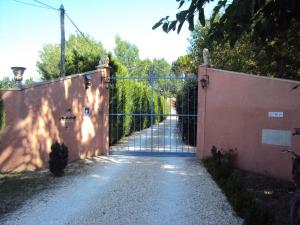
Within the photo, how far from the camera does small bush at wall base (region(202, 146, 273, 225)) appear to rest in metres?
4.50

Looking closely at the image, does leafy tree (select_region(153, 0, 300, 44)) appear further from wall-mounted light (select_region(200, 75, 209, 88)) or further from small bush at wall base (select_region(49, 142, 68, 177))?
wall-mounted light (select_region(200, 75, 209, 88))

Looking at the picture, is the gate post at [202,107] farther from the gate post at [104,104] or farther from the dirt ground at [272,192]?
the gate post at [104,104]

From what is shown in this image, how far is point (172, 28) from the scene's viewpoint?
4.07 metres

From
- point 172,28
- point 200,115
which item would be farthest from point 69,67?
point 172,28

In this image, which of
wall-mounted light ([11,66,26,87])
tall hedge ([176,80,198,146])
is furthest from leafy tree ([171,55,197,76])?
wall-mounted light ([11,66,26,87])

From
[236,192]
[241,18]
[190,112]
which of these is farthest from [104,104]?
[241,18]

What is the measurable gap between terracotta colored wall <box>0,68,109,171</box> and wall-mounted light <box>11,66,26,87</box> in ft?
0.78

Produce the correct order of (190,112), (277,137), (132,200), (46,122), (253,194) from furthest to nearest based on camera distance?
1. (190,112)
2. (46,122)
3. (277,137)
4. (253,194)
5. (132,200)

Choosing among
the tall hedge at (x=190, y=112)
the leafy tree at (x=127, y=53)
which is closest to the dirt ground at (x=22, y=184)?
the tall hedge at (x=190, y=112)

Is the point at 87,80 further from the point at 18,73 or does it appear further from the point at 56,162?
the point at 56,162

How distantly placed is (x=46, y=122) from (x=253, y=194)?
5489 millimetres

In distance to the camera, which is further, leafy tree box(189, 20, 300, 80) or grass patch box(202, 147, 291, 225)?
leafy tree box(189, 20, 300, 80)

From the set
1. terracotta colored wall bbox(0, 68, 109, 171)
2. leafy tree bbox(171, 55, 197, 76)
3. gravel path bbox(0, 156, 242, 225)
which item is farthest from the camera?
leafy tree bbox(171, 55, 197, 76)

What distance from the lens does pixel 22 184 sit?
24.2ft
